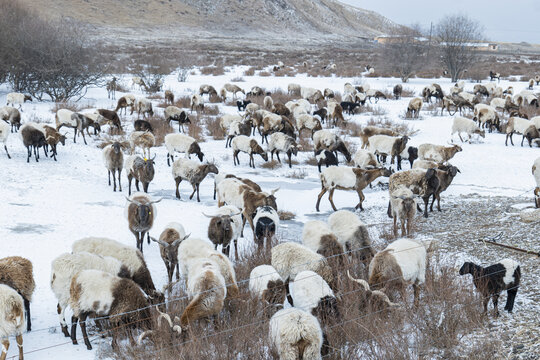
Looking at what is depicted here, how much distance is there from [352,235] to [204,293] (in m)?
3.25

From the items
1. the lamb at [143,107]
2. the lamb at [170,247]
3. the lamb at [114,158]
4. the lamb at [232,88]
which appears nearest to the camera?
the lamb at [170,247]

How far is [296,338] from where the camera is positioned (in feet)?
16.5

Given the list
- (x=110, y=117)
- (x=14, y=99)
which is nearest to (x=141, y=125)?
(x=110, y=117)

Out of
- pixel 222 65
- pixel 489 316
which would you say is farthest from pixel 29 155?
pixel 222 65

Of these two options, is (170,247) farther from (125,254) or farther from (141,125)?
(141,125)

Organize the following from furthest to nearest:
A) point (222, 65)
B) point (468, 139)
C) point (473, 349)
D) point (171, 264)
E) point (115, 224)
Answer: point (222, 65), point (468, 139), point (115, 224), point (171, 264), point (473, 349)

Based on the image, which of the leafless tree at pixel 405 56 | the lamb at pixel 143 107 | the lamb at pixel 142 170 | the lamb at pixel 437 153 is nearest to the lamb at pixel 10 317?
the lamb at pixel 142 170

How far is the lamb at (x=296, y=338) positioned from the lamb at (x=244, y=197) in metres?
4.87

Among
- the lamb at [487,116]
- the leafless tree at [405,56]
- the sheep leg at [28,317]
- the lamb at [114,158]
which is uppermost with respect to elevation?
the leafless tree at [405,56]

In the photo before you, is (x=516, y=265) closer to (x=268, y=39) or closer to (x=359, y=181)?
(x=359, y=181)

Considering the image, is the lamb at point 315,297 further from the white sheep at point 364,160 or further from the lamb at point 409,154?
the lamb at point 409,154

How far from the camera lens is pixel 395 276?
6.55 meters

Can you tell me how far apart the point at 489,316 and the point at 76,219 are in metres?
8.23

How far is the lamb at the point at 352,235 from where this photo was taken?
25.8 ft
